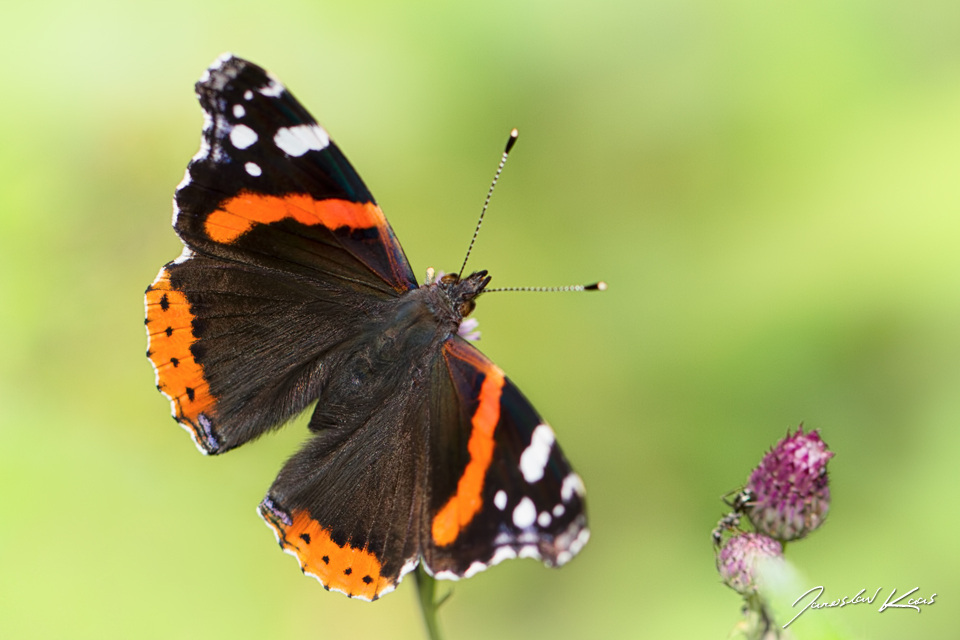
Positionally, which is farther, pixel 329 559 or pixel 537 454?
pixel 329 559

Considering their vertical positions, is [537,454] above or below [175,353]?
below

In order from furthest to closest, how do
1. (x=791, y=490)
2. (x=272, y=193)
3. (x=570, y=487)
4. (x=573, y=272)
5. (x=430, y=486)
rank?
(x=573, y=272), (x=272, y=193), (x=791, y=490), (x=430, y=486), (x=570, y=487)

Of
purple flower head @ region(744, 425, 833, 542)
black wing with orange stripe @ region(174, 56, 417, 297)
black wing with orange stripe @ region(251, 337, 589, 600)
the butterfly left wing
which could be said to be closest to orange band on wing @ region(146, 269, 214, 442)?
black wing with orange stripe @ region(174, 56, 417, 297)

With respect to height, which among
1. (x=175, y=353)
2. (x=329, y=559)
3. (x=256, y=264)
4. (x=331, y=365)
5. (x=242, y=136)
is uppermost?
(x=242, y=136)

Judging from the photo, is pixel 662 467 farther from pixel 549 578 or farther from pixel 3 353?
pixel 3 353

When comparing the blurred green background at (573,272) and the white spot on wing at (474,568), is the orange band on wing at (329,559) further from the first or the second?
the blurred green background at (573,272)

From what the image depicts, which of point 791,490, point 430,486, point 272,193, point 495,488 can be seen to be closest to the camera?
point 495,488

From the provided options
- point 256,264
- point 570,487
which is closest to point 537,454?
point 570,487

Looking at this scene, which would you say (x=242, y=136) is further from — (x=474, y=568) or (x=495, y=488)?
(x=474, y=568)
